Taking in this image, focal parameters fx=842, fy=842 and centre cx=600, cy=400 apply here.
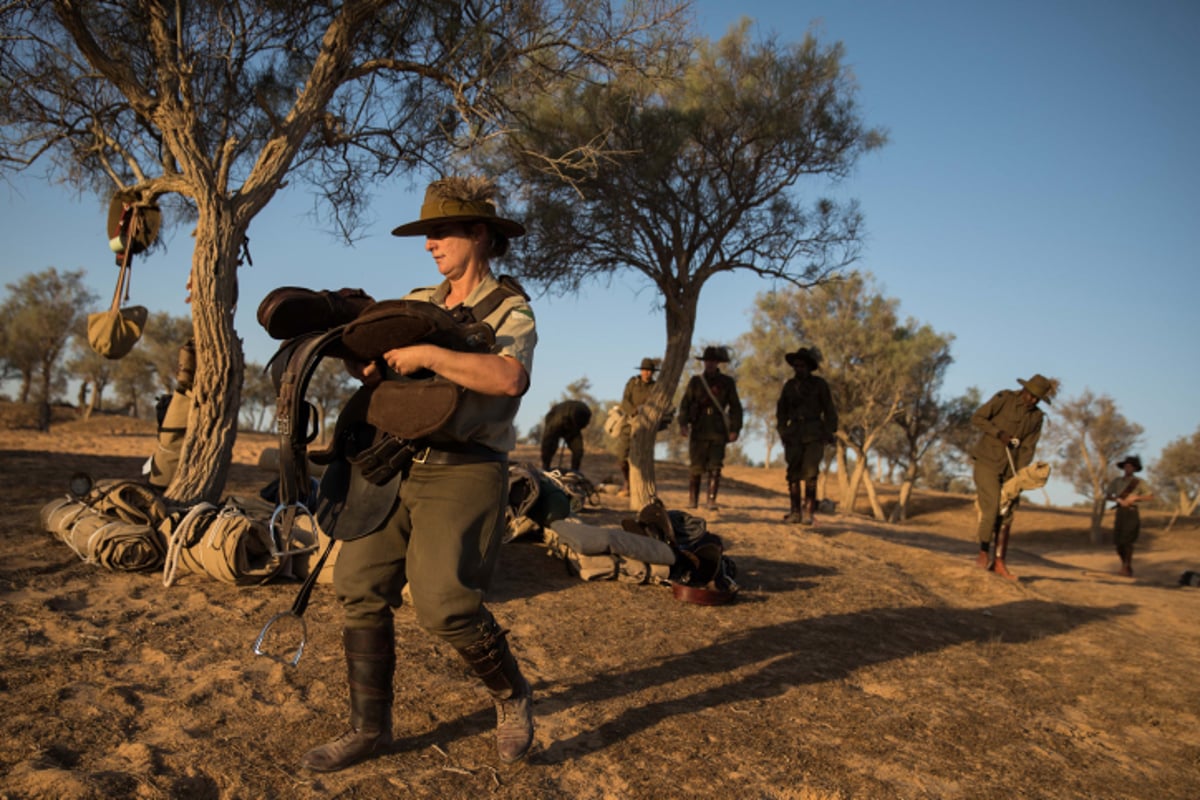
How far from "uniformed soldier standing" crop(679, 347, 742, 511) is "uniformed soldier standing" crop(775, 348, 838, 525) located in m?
0.70

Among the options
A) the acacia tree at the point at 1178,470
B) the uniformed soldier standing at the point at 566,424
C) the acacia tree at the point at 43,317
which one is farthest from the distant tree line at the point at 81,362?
the acacia tree at the point at 1178,470

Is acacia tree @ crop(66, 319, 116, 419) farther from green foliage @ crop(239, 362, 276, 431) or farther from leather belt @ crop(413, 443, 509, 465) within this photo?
leather belt @ crop(413, 443, 509, 465)

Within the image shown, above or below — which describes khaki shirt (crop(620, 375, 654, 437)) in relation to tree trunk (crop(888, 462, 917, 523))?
above

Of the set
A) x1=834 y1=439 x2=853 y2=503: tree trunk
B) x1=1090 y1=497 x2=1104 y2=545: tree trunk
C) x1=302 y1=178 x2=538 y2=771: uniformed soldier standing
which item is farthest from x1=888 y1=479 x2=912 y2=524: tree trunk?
x1=302 y1=178 x2=538 y2=771: uniformed soldier standing

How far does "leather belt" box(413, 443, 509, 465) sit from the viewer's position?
286 cm

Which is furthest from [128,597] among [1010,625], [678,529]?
[1010,625]

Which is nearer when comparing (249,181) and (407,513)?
(407,513)

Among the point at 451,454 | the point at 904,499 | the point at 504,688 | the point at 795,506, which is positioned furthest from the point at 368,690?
the point at 904,499

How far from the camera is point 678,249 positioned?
36.8ft

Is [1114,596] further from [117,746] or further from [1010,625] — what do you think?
[117,746]

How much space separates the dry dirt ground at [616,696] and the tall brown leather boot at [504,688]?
98mm

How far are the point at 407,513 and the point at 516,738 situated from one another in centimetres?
90

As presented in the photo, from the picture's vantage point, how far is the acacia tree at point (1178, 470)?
36.9 meters

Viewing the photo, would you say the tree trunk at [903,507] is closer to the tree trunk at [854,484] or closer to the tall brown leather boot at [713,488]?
the tree trunk at [854,484]
